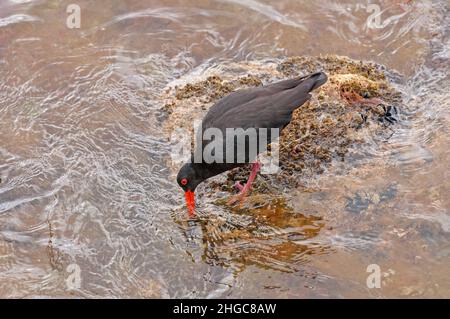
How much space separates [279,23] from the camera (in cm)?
910

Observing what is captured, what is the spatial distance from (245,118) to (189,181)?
91 cm

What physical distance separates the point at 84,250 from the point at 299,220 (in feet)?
7.38

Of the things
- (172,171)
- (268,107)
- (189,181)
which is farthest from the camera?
(172,171)

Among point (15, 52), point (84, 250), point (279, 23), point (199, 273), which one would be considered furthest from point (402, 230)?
point (15, 52)

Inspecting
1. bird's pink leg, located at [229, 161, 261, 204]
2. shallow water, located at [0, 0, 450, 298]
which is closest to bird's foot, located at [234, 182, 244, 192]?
bird's pink leg, located at [229, 161, 261, 204]

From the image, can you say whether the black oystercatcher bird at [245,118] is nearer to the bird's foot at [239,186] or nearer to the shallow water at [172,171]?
the bird's foot at [239,186]

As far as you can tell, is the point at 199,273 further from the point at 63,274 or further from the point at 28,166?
the point at 28,166

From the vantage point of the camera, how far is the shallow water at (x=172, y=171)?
19.2ft

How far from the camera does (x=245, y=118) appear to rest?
655 cm

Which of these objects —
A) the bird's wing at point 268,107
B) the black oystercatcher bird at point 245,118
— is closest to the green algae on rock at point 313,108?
the black oystercatcher bird at point 245,118

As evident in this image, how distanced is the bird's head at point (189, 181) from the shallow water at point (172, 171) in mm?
156

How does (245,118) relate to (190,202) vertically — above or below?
above

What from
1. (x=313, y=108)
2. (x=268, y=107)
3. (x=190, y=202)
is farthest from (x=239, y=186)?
(x=313, y=108)

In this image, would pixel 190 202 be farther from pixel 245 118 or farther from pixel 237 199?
pixel 245 118
